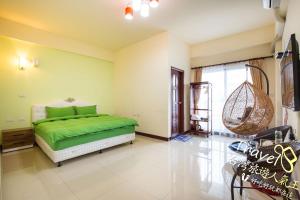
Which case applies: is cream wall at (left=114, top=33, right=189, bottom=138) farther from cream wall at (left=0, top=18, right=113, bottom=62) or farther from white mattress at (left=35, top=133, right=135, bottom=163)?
white mattress at (left=35, top=133, right=135, bottom=163)

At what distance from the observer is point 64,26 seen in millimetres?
3801

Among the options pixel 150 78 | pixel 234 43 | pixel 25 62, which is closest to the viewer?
pixel 25 62

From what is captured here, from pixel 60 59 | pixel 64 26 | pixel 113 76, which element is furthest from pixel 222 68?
pixel 60 59

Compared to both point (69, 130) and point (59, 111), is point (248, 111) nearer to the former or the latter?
point (69, 130)

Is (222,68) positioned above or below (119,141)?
above

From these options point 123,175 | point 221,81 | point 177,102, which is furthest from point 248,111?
point 123,175

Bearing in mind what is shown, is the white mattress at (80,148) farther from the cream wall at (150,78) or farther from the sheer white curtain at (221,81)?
the sheer white curtain at (221,81)

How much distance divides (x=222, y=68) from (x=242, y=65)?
1.72 feet

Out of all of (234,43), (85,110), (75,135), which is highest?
(234,43)

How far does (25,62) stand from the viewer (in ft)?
12.5

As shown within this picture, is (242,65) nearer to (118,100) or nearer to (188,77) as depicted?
(188,77)

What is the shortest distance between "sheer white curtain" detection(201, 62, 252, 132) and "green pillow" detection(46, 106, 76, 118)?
13.7ft

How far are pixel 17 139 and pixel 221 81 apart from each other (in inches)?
216

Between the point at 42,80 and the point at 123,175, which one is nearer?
the point at 123,175
